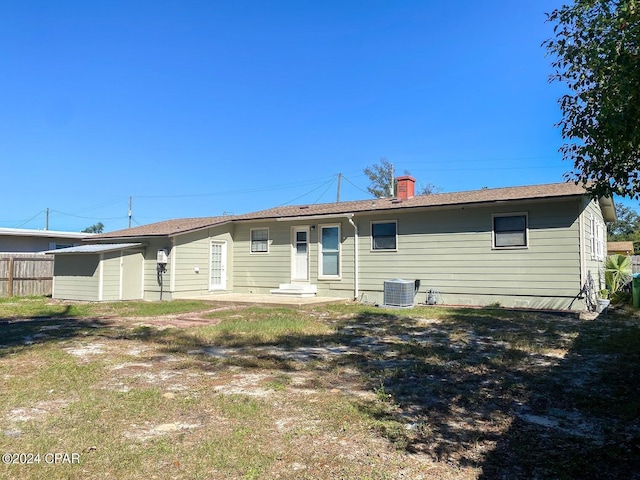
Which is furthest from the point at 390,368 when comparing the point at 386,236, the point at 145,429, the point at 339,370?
the point at 386,236

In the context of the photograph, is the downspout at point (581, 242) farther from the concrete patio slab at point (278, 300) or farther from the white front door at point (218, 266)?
the white front door at point (218, 266)

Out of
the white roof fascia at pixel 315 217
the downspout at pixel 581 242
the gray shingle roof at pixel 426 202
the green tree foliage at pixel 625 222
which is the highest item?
the green tree foliage at pixel 625 222

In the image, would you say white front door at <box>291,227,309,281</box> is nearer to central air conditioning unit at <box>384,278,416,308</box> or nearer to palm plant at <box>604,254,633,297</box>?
central air conditioning unit at <box>384,278,416,308</box>

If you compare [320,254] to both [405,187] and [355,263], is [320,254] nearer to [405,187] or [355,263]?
[355,263]

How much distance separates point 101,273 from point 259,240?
5501mm

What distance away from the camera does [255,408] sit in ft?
13.4

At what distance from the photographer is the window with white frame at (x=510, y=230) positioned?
39.1 feet

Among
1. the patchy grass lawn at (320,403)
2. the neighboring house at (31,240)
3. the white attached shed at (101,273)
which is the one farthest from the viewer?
the neighboring house at (31,240)

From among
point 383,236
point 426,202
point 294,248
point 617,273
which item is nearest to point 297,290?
point 294,248

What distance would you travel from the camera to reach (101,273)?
14250 millimetres

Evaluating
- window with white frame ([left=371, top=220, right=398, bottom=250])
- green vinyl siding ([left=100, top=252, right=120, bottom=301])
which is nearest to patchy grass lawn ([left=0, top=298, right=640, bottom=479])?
window with white frame ([left=371, top=220, right=398, bottom=250])

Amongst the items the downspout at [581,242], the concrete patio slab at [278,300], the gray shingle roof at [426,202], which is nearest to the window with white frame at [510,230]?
the gray shingle roof at [426,202]

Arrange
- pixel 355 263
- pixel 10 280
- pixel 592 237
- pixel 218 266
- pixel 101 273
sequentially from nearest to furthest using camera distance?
pixel 592 237
pixel 101 273
pixel 355 263
pixel 218 266
pixel 10 280

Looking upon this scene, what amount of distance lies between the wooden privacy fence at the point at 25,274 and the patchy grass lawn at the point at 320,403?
1054 centimetres
